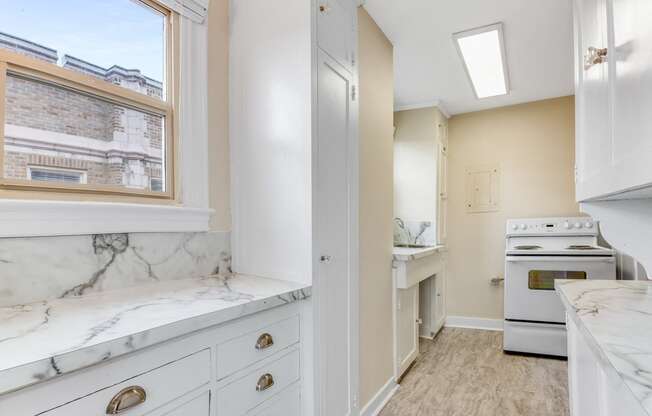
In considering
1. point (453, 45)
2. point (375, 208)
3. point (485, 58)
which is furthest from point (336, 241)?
point (485, 58)

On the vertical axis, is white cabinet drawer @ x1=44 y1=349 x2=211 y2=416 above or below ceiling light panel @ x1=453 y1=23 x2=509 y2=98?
below

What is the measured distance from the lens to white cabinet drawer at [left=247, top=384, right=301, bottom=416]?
120 cm

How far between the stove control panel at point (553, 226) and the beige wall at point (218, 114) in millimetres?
3063

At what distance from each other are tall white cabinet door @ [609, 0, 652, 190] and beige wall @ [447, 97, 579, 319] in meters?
3.19

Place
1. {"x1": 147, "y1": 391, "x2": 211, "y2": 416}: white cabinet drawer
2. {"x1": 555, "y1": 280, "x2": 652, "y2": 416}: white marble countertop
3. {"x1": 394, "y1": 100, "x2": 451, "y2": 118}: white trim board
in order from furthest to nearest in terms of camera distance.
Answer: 1. {"x1": 394, "y1": 100, "x2": 451, "y2": 118}: white trim board
2. {"x1": 147, "y1": 391, "x2": 211, "y2": 416}: white cabinet drawer
3. {"x1": 555, "y1": 280, "x2": 652, "y2": 416}: white marble countertop

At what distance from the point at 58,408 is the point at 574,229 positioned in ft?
12.9

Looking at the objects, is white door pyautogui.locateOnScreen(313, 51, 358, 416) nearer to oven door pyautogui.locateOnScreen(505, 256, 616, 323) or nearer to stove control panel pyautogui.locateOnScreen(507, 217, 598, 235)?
oven door pyautogui.locateOnScreen(505, 256, 616, 323)

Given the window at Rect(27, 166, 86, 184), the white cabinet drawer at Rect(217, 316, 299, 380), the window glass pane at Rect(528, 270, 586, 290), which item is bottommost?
the window glass pane at Rect(528, 270, 586, 290)

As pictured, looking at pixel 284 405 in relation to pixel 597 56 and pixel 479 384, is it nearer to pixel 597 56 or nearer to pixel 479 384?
pixel 597 56

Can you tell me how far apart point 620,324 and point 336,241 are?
3.56 ft

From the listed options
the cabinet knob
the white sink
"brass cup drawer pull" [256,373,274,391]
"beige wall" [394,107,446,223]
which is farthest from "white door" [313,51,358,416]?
"beige wall" [394,107,446,223]

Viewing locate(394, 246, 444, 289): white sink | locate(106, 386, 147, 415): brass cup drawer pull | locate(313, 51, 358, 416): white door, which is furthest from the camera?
locate(394, 246, 444, 289): white sink

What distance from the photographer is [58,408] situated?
71cm

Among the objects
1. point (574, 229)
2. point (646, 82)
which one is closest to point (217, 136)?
point (646, 82)
